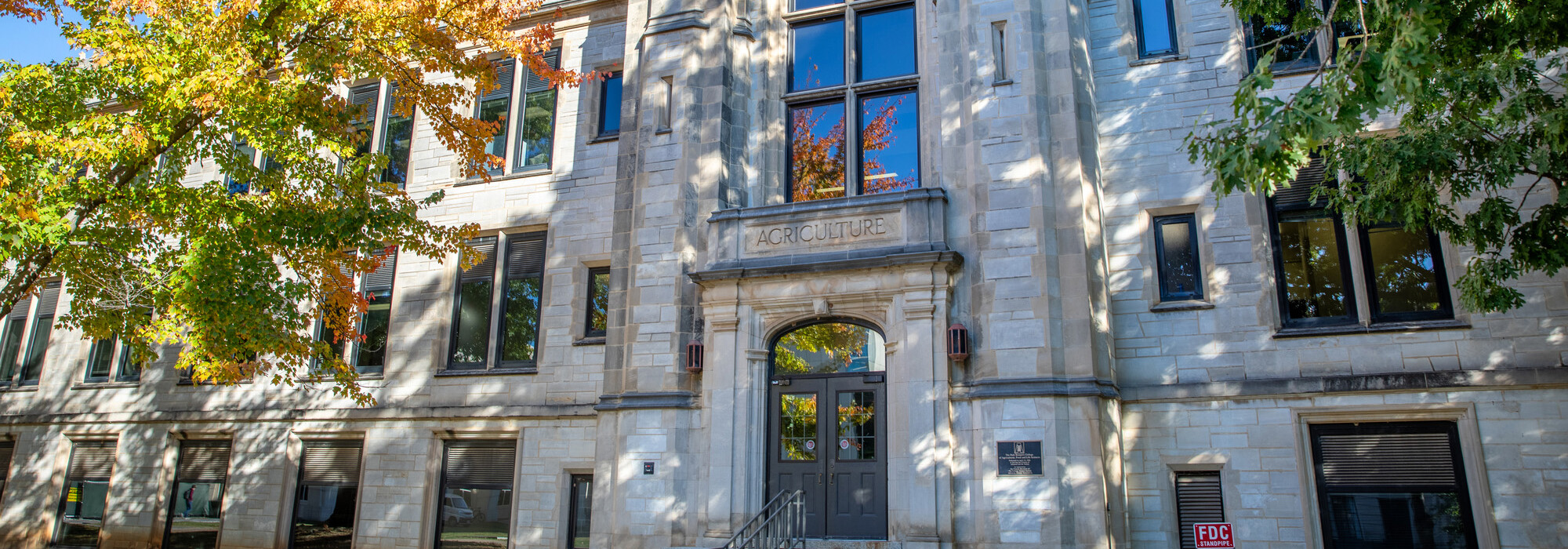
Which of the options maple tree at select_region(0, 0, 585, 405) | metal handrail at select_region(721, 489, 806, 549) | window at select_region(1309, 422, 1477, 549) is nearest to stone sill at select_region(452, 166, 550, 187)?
maple tree at select_region(0, 0, 585, 405)

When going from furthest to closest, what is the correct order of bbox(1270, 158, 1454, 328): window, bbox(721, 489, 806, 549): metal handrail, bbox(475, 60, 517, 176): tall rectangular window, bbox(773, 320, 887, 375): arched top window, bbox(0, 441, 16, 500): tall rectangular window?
bbox(0, 441, 16, 500): tall rectangular window
bbox(475, 60, 517, 176): tall rectangular window
bbox(773, 320, 887, 375): arched top window
bbox(1270, 158, 1454, 328): window
bbox(721, 489, 806, 549): metal handrail

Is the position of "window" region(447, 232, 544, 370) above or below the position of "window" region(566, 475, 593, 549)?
above

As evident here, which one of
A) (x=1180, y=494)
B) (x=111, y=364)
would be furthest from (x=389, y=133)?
(x=1180, y=494)

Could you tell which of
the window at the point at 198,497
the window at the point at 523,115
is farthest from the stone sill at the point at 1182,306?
the window at the point at 198,497

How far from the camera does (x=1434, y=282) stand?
466 inches

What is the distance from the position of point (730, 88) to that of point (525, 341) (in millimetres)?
5436

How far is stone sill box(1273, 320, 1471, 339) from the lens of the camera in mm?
11430

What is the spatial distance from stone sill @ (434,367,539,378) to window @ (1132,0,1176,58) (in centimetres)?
1018

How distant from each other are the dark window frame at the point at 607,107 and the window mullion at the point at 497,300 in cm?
240

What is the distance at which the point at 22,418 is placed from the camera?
66.7 feet

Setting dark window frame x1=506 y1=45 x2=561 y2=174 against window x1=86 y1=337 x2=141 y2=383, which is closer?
dark window frame x1=506 y1=45 x2=561 y2=174

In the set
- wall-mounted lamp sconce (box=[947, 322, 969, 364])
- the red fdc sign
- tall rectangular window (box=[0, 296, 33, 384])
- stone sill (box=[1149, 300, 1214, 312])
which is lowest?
the red fdc sign

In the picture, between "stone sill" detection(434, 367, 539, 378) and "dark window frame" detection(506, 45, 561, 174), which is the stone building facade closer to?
"stone sill" detection(434, 367, 539, 378)

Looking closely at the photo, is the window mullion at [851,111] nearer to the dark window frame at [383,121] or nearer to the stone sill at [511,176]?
the stone sill at [511,176]
